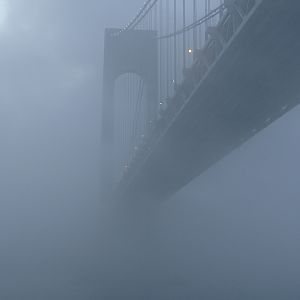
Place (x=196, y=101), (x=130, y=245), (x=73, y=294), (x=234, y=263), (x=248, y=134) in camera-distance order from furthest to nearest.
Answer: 1. (x=130, y=245)
2. (x=234, y=263)
3. (x=73, y=294)
4. (x=248, y=134)
5. (x=196, y=101)

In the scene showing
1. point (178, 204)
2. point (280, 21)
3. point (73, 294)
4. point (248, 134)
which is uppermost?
point (178, 204)

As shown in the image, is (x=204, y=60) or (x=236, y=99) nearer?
(x=204, y=60)

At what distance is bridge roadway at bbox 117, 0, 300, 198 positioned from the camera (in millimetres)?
11844

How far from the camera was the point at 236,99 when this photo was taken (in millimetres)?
15727

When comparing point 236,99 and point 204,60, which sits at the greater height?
point 236,99

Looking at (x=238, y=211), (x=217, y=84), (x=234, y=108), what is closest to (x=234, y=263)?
(x=238, y=211)

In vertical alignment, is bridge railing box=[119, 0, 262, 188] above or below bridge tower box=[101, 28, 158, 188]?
below

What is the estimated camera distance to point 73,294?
2036cm

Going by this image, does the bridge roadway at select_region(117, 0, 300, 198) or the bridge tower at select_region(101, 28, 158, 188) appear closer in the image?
the bridge roadway at select_region(117, 0, 300, 198)

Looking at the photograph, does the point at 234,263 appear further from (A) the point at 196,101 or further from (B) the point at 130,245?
(A) the point at 196,101

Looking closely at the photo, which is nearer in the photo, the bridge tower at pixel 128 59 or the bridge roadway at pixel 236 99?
the bridge roadway at pixel 236 99

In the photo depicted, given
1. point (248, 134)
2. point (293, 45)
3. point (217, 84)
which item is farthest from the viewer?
point (248, 134)

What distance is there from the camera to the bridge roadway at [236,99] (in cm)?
1184

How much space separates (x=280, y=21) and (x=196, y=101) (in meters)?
4.16
